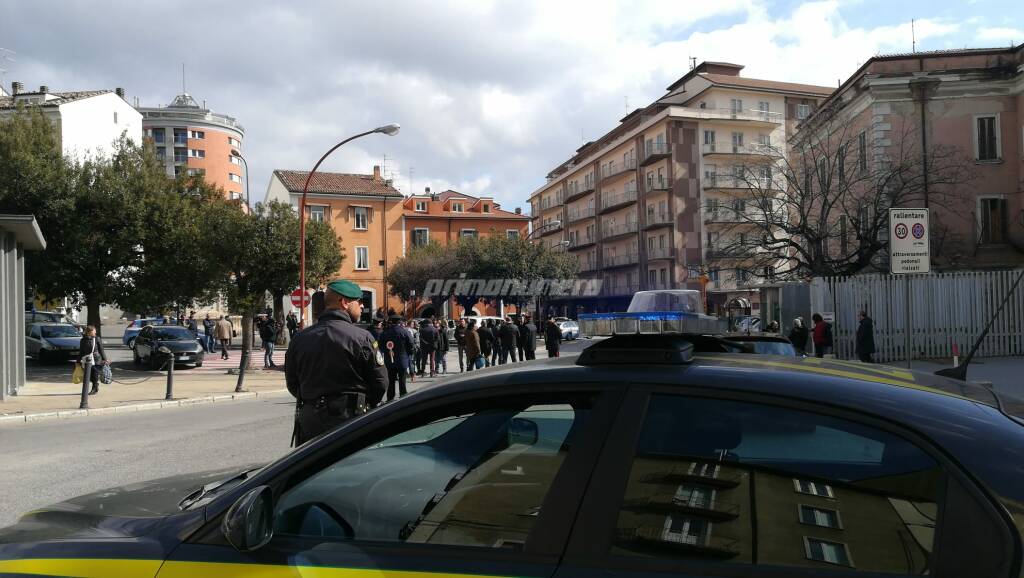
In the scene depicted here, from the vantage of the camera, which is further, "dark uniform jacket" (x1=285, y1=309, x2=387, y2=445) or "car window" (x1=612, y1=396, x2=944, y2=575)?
"dark uniform jacket" (x1=285, y1=309, x2=387, y2=445)

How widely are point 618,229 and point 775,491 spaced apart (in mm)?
65206

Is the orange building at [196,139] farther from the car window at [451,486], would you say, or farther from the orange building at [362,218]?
the car window at [451,486]

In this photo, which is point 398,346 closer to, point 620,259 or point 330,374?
point 330,374

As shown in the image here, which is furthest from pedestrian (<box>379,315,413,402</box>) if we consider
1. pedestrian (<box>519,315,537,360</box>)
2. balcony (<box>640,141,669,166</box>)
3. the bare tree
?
balcony (<box>640,141,669,166</box>)

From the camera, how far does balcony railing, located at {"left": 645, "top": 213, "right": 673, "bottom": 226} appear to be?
58.4 metres

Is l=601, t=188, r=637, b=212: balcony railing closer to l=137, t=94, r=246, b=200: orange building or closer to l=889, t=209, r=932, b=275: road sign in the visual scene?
l=137, t=94, r=246, b=200: orange building

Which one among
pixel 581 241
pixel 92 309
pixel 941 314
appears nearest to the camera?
pixel 941 314

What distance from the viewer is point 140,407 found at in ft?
50.0

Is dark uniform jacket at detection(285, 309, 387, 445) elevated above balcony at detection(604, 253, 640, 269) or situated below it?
below

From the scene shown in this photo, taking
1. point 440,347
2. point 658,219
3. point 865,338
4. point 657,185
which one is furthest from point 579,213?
point 865,338

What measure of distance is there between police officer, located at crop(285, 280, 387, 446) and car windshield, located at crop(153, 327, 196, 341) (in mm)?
22713

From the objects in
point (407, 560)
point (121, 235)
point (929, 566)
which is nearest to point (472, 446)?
point (407, 560)

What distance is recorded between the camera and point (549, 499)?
2.04m

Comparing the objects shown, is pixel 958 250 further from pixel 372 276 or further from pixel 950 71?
pixel 372 276
